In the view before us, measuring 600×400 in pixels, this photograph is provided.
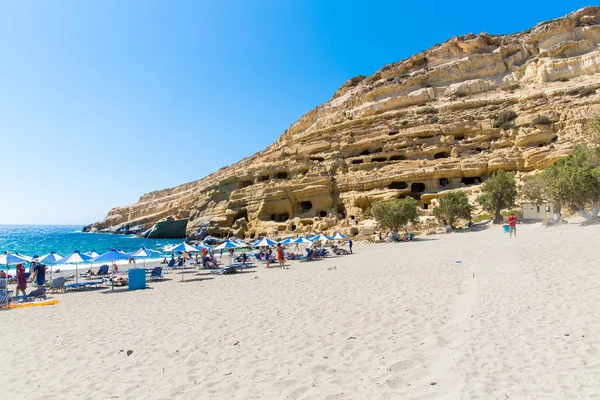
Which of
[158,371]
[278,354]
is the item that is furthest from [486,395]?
[158,371]

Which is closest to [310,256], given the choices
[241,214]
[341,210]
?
[341,210]

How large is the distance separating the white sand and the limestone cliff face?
3031 cm

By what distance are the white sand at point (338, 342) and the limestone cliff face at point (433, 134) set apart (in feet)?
99.5

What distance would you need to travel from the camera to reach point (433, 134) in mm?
48781

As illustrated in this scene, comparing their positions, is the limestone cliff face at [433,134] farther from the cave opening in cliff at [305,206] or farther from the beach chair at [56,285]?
the beach chair at [56,285]

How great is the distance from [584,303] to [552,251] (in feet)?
28.3

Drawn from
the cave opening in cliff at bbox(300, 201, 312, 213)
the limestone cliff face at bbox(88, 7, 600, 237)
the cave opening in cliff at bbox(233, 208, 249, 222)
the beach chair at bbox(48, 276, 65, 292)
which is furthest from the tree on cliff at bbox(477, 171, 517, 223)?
the beach chair at bbox(48, 276, 65, 292)

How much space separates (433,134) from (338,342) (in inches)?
1842

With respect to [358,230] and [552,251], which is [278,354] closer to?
[552,251]

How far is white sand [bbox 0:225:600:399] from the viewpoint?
15.5ft

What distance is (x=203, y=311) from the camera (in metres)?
10.2

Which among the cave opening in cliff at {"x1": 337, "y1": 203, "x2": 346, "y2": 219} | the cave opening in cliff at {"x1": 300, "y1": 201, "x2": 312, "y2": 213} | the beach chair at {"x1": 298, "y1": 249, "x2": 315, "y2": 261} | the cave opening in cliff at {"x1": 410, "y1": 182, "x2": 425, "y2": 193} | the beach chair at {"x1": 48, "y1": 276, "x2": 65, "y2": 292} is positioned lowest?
the beach chair at {"x1": 298, "y1": 249, "x2": 315, "y2": 261}

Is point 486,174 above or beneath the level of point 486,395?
above

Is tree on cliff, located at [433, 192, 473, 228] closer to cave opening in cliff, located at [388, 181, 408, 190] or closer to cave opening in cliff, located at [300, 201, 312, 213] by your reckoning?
cave opening in cliff, located at [388, 181, 408, 190]
